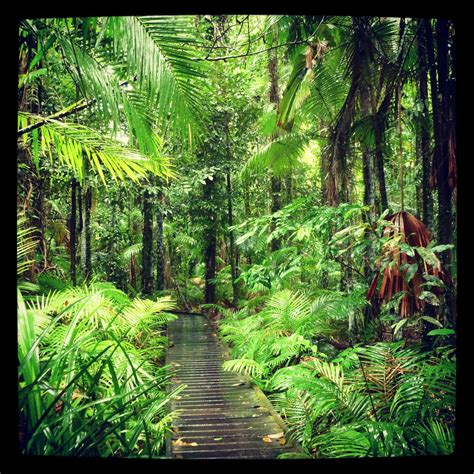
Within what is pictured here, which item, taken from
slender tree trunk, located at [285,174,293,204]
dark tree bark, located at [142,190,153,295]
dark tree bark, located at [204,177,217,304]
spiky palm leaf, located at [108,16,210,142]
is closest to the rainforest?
→ spiky palm leaf, located at [108,16,210,142]

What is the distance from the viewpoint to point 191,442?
260 centimetres

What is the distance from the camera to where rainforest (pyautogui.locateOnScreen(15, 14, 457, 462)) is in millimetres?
2018

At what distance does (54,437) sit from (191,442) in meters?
1.23

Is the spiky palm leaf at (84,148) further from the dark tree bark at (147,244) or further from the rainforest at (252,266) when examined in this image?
the dark tree bark at (147,244)

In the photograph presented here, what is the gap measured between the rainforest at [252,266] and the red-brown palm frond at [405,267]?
18 mm

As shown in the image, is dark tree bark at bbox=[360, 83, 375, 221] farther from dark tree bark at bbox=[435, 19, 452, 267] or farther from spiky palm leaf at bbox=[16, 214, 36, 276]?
spiky palm leaf at bbox=[16, 214, 36, 276]

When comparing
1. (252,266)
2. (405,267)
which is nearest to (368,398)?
(405,267)

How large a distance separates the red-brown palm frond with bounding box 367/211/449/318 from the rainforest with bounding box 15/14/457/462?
2 cm

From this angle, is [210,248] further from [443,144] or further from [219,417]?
[443,144]

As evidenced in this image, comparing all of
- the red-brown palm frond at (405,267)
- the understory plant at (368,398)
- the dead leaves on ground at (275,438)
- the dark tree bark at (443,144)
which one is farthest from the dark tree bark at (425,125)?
the dead leaves on ground at (275,438)

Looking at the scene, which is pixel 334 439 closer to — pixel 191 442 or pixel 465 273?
pixel 191 442

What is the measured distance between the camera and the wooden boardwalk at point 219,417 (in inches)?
98.3

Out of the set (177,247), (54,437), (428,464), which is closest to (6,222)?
(54,437)

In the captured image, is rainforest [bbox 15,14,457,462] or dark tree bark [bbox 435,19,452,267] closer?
rainforest [bbox 15,14,457,462]
